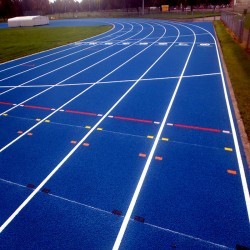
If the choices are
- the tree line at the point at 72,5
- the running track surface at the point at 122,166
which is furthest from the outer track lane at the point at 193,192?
the tree line at the point at 72,5

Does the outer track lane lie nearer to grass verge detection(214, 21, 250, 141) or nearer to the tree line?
grass verge detection(214, 21, 250, 141)

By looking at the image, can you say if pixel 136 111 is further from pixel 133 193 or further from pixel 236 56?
pixel 236 56

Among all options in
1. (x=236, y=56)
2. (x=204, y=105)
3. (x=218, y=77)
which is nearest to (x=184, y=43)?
(x=236, y=56)

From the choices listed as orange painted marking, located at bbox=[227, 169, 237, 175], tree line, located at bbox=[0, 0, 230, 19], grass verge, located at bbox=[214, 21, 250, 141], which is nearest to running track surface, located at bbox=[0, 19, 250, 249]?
orange painted marking, located at bbox=[227, 169, 237, 175]

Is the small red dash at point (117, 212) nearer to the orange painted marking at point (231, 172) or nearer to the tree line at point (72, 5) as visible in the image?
the orange painted marking at point (231, 172)

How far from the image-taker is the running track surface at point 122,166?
4137mm

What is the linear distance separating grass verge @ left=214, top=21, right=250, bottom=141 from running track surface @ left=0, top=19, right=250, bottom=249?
1.49ft

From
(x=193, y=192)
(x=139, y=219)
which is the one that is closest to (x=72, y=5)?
(x=193, y=192)

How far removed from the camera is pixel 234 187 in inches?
197

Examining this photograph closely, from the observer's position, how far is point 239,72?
12.1 m

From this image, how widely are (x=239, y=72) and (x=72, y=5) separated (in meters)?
117

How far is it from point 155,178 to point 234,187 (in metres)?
1.61

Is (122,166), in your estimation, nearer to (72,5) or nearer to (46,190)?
(46,190)

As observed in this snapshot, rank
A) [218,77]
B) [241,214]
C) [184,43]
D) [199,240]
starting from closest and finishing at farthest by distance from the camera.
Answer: [199,240] → [241,214] → [218,77] → [184,43]
